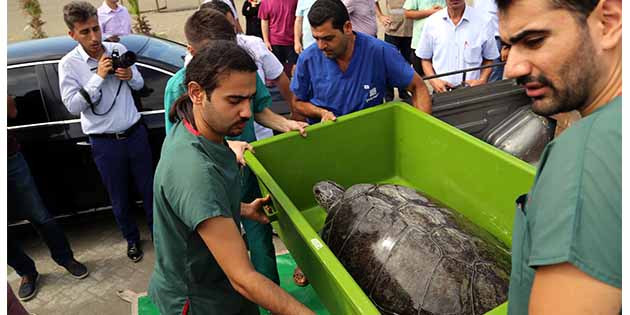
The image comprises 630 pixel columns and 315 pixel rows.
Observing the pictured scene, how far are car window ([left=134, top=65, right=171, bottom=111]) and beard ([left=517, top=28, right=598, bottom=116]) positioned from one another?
299 cm

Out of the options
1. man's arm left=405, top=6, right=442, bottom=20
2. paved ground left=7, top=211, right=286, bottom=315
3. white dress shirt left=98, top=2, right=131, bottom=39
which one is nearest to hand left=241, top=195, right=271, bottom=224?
paved ground left=7, top=211, right=286, bottom=315

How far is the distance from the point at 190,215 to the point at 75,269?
235cm

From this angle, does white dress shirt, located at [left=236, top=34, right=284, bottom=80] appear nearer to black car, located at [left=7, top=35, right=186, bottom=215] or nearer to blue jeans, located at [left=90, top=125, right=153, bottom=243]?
black car, located at [left=7, top=35, right=186, bottom=215]

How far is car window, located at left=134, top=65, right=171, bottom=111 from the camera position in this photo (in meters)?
3.39

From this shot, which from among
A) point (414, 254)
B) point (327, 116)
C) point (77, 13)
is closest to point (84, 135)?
point (77, 13)

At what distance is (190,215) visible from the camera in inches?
56.6

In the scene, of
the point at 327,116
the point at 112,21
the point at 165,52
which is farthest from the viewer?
the point at 112,21

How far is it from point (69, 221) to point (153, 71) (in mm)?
1378

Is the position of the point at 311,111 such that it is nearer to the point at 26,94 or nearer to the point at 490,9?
the point at 26,94

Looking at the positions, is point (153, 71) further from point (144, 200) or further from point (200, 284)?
point (200, 284)

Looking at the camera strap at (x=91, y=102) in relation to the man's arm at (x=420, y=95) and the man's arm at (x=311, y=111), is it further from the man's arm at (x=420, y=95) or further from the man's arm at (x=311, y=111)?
the man's arm at (x=420, y=95)

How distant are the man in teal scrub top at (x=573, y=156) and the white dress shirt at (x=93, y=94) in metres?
2.73

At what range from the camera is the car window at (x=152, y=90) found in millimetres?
3391

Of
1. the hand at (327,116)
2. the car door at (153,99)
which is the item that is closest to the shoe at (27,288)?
the car door at (153,99)
